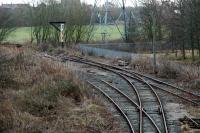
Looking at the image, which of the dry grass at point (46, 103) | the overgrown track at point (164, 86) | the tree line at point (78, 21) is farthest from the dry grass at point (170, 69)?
the tree line at point (78, 21)

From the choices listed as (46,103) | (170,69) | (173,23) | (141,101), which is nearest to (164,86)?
(170,69)

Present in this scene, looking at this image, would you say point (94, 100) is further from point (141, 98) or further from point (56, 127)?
point (56, 127)

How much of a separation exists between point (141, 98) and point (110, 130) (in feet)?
20.4

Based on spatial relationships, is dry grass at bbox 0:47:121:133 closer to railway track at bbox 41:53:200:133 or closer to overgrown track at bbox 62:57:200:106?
railway track at bbox 41:53:200:133

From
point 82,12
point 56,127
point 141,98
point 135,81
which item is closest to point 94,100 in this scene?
point 141,98

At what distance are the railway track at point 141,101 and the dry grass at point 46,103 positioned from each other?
0.89 meters

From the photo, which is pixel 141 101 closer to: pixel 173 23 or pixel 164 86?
pixel 164 86

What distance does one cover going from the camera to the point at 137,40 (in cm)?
6044

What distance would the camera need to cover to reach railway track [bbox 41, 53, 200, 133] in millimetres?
16141

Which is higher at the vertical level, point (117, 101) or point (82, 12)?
point (82, 12)

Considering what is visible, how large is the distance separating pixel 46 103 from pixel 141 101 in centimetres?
528

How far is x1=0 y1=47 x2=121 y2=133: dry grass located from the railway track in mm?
889

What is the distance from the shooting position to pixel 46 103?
56.3ft

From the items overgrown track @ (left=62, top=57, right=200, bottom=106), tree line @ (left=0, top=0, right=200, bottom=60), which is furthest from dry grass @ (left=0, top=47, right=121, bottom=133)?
tree line @ (left=0, top=0, right=200, bottom=60)
